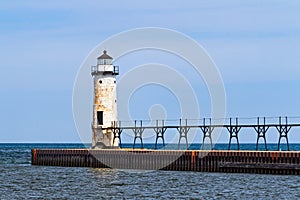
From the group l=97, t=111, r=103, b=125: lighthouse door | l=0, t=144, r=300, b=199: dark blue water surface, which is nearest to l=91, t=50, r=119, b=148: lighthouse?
l=97, t=111, r=103, b=125: lighthouse door

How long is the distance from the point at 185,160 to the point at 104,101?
11.5m

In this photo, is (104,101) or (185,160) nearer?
(185,160)

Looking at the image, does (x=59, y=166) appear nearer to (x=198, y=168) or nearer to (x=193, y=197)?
(x=198, y=168)

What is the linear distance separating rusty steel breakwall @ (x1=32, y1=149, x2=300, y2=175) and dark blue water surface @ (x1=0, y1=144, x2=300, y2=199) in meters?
0.90

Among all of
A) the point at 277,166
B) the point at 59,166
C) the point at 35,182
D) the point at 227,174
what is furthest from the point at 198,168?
the point at 59,166

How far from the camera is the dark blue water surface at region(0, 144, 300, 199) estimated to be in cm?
4781

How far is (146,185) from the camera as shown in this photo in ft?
181

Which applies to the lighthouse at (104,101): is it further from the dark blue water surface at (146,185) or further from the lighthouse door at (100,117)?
the dark blue water surface at (146,185)

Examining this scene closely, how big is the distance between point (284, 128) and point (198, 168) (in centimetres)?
721

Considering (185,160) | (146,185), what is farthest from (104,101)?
(146,185)

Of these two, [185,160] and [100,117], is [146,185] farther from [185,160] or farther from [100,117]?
[100,117]

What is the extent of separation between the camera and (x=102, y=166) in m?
74.2

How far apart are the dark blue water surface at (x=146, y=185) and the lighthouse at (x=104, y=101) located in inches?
310

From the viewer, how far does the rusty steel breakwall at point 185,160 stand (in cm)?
5879
